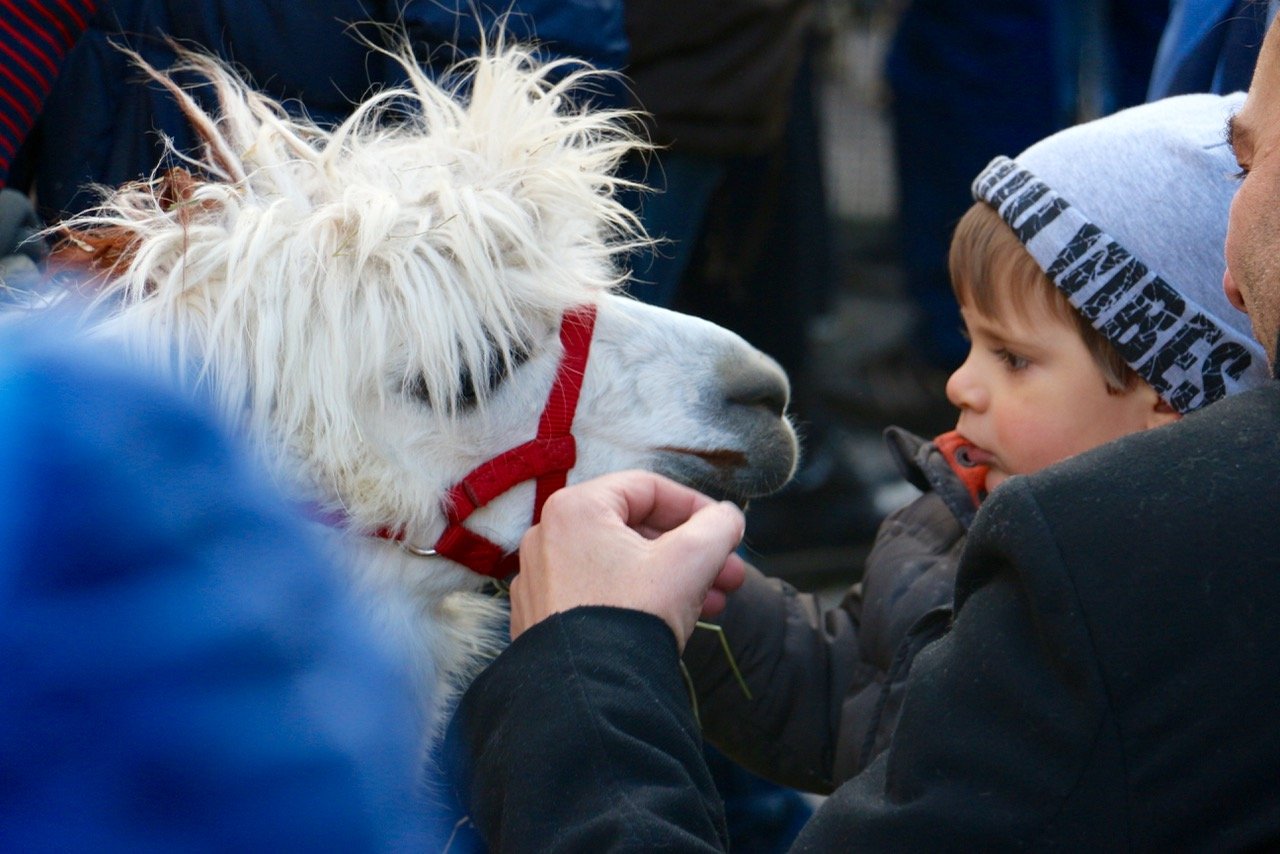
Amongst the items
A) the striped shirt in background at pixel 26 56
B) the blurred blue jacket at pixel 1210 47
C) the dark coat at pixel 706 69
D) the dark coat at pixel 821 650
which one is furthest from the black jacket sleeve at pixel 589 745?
the dark coat at pixel 706 69

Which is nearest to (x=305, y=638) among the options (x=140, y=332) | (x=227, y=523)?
(x=227, y=523)

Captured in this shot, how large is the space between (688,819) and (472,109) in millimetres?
1126

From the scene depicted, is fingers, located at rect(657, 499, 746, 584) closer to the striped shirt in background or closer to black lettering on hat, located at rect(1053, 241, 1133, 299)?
black lettering on hat, located at rect(1053, 241, 1133, 299)

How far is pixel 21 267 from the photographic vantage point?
6.05 ft

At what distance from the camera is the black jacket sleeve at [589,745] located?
1.19m

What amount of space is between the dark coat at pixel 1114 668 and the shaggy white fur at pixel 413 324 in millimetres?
770

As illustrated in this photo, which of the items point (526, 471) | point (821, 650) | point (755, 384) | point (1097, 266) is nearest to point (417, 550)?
point (526, 471)

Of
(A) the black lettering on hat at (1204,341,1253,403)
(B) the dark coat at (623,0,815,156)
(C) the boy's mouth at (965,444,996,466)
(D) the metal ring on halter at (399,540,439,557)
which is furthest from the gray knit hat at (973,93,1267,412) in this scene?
(B) the dark coat at (623,0,815,156)

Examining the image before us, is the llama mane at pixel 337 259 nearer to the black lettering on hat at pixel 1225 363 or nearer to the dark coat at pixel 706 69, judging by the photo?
the black lettering on hat at pixel 1225 363

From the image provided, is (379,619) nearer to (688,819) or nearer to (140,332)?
(140,332)

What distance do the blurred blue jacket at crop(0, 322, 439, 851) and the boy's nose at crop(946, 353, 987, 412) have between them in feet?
4.67

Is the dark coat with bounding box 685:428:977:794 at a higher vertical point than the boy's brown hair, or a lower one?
Result: lower

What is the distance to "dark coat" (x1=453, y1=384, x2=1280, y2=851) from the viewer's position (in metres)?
0.99

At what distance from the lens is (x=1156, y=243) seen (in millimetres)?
1792
